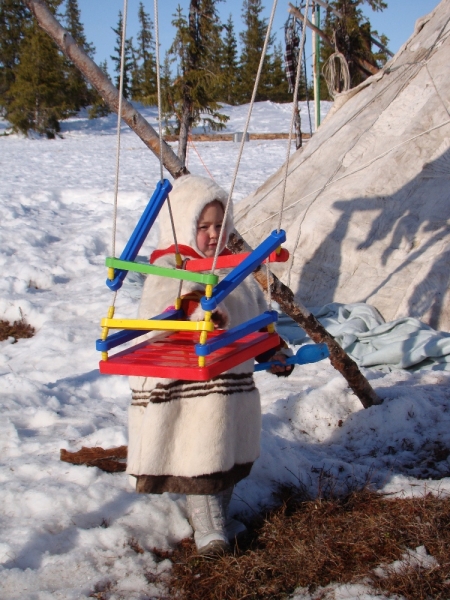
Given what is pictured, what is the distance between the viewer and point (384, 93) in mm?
6910

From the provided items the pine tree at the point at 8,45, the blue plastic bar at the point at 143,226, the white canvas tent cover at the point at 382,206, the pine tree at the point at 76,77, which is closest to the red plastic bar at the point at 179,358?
the blue plastic bar at the point at 143,226

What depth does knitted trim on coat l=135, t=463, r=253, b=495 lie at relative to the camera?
2113 millimetres

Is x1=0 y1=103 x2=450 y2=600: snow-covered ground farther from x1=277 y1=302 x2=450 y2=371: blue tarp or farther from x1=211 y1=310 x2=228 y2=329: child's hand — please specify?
x1=211 y1=310 x2=228 y2=329: child's hand

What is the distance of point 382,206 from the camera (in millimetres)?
5781

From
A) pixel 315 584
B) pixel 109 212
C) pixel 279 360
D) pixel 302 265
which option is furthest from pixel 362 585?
pixel 109 212

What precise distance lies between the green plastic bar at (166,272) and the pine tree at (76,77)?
51.1 ft

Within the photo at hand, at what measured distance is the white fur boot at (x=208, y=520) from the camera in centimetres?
219

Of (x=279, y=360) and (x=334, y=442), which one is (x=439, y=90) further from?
(x=279, y=360)

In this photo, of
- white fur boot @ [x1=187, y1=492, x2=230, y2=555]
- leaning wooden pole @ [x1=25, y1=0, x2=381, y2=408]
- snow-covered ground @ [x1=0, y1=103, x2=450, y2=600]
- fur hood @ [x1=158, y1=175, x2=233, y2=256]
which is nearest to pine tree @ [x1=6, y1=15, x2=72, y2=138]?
snow-covered ground @ [x1=0, y1=103, x2=450, y2=600]

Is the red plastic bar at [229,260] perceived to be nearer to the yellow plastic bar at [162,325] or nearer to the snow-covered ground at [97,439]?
the yellow plastic bar at [162,325]

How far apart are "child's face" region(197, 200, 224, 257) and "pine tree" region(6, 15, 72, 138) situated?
2259cm

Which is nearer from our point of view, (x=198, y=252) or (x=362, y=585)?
(x=362, y=585)

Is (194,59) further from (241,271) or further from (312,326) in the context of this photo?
(241,271)

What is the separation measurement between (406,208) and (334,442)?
3.08m
